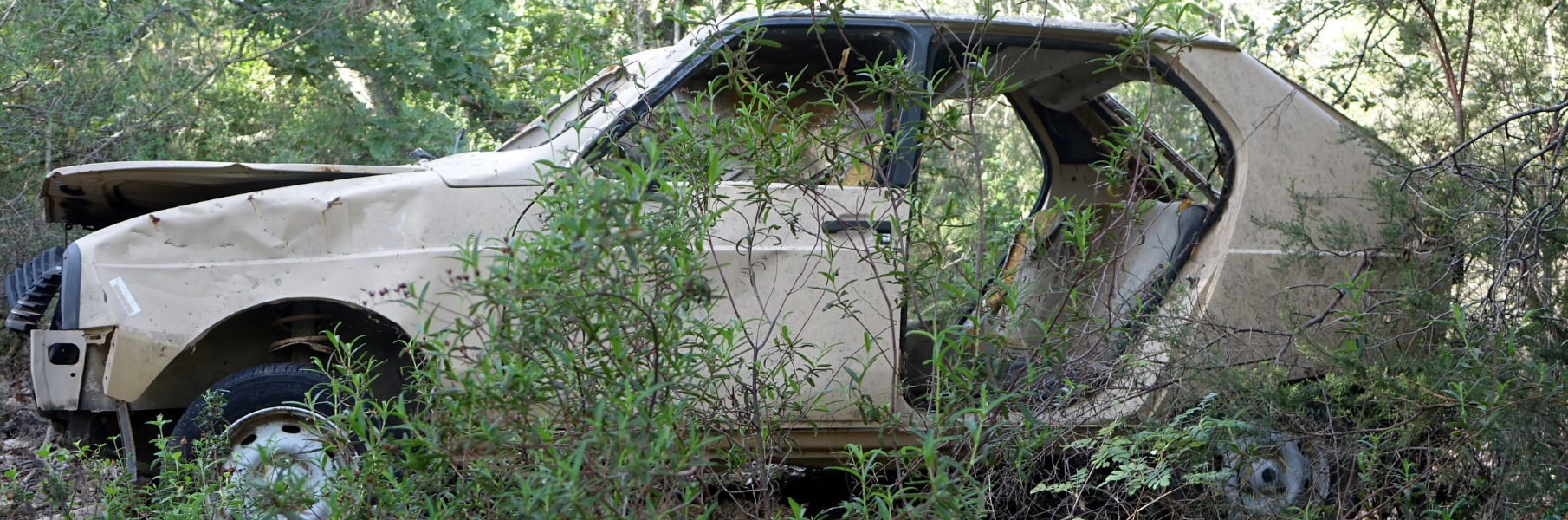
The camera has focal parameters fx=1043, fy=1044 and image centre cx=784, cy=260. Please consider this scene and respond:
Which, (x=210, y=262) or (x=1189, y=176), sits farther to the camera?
(x=1189, y=176)

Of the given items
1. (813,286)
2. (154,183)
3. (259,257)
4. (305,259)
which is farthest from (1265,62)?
(154,183)

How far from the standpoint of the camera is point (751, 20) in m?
3.20

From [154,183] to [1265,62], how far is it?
17.7ft

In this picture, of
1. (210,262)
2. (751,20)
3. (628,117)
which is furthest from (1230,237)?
(210,262)

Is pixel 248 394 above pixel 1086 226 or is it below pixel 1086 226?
below

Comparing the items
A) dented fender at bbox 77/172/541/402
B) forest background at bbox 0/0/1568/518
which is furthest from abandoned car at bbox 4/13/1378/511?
forest background at bbox 0/0/1568/518

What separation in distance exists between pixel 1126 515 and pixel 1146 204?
1.21 m

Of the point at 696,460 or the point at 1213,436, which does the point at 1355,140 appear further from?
the point at 696,460

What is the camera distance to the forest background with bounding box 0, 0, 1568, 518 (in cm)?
288

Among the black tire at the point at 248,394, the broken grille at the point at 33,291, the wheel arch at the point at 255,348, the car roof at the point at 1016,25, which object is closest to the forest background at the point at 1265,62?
the car roof at the point at 1016,25

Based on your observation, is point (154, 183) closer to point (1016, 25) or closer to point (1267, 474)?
point (1016, 25)

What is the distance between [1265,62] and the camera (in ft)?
19.1

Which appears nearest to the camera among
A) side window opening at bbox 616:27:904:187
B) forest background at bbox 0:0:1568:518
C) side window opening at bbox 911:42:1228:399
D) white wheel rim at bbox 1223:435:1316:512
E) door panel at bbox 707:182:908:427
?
side window opening at bbox 616:27:904:187

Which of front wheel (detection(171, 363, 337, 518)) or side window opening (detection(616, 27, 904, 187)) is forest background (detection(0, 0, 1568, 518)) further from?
front wheel (detection(171, 363, 337, 518))
